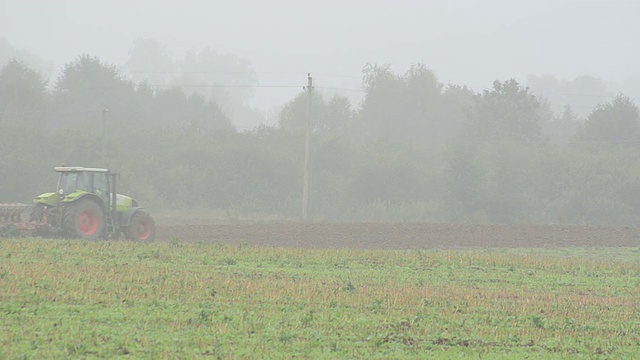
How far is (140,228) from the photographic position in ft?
92.6

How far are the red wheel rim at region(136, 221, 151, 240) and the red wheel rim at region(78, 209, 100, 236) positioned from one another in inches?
63.5

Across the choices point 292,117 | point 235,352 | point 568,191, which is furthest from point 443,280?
point 292,117

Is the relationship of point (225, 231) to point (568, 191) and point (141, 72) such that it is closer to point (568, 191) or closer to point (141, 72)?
point (568, 191)

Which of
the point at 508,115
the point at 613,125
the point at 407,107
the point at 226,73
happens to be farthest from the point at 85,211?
the point at 226,73

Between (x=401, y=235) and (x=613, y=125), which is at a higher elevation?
(x=613, y=125)

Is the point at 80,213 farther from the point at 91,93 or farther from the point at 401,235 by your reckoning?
the point at 91,93

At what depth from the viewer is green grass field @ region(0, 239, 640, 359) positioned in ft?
38.0

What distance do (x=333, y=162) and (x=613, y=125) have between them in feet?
62.9

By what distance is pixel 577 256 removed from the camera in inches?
1123

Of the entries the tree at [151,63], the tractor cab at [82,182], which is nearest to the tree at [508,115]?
the tractor cab at [82,182]

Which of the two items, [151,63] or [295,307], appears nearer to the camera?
[295,307]

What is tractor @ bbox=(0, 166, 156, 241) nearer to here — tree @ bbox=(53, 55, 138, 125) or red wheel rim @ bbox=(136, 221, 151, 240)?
red wheel rim @ bbox=(136, 221, 151, 240)

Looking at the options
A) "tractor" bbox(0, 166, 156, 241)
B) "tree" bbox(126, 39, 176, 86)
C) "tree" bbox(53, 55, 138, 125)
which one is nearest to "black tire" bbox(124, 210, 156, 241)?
"tractor" bbox(0, 166, 156, 241)

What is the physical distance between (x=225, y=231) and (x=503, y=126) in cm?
3844
